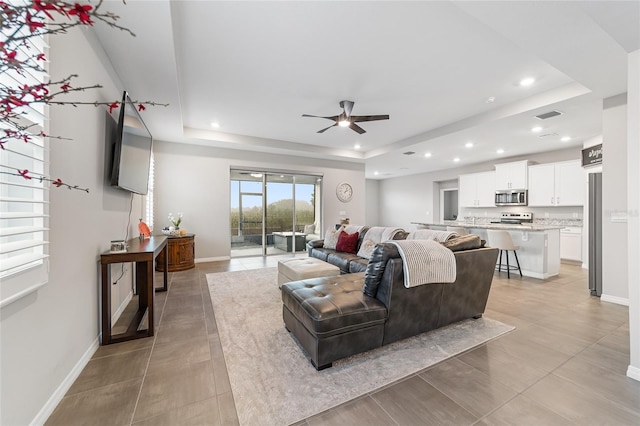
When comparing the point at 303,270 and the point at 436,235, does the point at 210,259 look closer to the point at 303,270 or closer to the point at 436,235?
the point at 303,270

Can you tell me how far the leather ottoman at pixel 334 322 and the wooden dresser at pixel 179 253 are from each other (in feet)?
11.5

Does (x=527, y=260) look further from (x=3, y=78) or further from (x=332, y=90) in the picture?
(x=3, y=78)

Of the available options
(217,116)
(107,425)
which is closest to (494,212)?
(217,116)

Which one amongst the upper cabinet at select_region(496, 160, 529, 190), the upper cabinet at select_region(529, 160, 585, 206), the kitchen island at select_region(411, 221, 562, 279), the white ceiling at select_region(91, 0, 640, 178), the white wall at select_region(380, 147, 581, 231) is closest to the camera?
the white ceiling at select_region(91, 0, 640, 178)

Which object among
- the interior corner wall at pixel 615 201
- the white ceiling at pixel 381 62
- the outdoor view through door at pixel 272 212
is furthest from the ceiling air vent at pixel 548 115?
the outdoor view through door at pixel 272 212

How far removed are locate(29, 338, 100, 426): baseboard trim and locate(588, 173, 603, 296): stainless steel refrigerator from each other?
5.77 meters

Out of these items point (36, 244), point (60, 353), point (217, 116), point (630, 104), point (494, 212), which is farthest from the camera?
point (494, 212)

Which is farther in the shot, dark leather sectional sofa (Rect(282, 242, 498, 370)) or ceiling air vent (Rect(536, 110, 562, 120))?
ceiling air vent (Rect(536, 110, 562, 120))

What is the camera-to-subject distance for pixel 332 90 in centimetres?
360

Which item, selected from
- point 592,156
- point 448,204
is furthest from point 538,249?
point 448,204

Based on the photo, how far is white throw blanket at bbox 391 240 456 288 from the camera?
6.89 ft

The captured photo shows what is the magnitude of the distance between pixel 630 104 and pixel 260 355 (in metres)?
3.47

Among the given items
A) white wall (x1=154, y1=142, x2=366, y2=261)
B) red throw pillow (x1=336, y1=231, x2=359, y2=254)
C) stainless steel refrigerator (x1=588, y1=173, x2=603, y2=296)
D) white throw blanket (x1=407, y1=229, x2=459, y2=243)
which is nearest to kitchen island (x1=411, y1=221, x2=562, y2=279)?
stainless steel refrigerator (x1=588, y1=173, x2=603, y2=296)

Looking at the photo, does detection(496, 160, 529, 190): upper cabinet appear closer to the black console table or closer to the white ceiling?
the white ceiling
